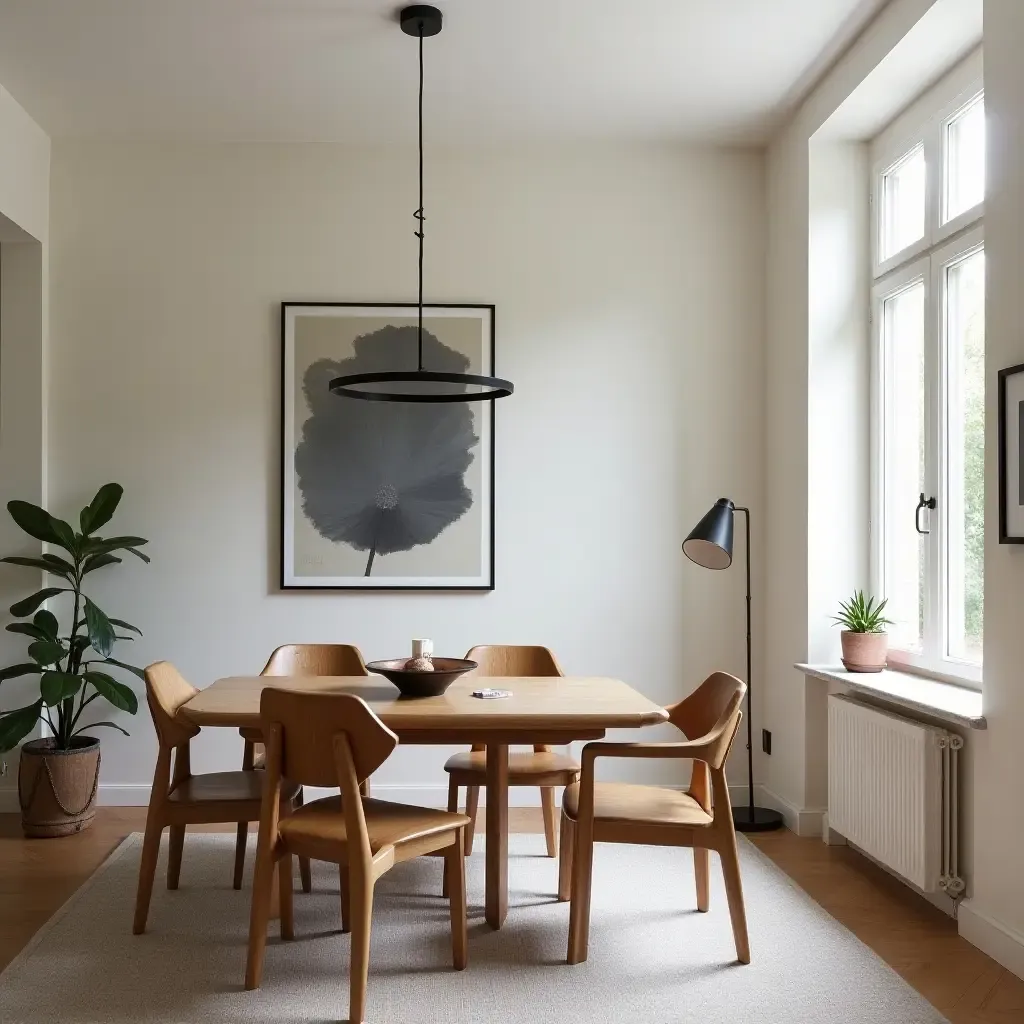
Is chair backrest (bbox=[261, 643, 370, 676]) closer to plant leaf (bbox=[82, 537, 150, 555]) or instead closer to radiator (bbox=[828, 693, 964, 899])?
plant leaf (bbox=[82, 537, 150, 555])

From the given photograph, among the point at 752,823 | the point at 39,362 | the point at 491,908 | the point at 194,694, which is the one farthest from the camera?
the point at 39,362

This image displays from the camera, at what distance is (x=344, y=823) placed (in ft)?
9.44

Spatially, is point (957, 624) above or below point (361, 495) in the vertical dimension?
below

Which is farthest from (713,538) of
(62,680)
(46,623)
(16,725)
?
(16,725)

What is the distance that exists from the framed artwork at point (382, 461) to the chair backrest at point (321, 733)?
2.10 metres

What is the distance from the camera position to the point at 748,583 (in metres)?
4.73

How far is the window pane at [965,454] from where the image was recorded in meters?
3.69

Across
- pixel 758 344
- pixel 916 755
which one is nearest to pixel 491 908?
pixel 916 755

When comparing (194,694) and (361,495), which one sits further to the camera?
(361,495)

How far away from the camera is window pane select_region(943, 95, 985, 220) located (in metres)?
3.70

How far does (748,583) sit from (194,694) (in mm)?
2420

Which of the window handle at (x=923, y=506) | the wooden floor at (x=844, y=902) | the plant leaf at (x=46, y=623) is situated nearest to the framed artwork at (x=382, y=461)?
the plant leaf at (x=46, y=623)

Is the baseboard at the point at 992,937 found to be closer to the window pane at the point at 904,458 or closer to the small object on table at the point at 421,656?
the window pane at the point at 904,458

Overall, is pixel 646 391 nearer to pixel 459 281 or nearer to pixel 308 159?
pixel 459 281
